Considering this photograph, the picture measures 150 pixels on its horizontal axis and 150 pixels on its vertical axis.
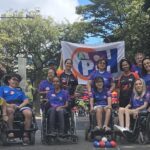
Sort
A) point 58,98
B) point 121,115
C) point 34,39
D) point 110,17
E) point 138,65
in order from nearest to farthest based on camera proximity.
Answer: point 121,115 < point 58,98 < point 138,65 < point 110,17 < point 34,39

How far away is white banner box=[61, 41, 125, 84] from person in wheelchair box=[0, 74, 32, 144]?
279 centimetres

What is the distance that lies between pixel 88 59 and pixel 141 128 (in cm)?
379

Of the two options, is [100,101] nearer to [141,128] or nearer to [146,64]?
[141,128]

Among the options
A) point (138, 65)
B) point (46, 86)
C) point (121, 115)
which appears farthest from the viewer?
point (138, 65)

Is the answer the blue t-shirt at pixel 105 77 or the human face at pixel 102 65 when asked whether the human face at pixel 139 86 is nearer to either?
the blue t-shirt at pixel 105 77

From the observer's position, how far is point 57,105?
11172 millimetres

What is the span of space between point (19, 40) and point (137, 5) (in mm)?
18697

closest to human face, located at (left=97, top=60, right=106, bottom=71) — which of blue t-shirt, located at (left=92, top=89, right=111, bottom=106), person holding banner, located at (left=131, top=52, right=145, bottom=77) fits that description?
blue t-shirt, located at (left=92, top=89, right=111, bottom=106)

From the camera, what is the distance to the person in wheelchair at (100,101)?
10.7 meters

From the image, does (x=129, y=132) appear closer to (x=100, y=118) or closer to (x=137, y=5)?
(x=100, y=118)

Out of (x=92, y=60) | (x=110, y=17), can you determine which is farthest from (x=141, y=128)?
(x=110, y=17)

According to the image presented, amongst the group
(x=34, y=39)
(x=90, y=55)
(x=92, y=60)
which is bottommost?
(x=92, y=60)

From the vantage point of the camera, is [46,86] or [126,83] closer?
[126,83]

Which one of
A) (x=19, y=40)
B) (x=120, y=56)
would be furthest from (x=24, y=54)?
(x=120, y=56)
